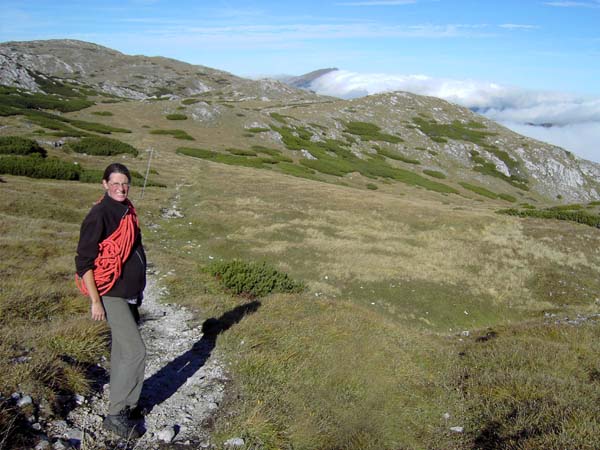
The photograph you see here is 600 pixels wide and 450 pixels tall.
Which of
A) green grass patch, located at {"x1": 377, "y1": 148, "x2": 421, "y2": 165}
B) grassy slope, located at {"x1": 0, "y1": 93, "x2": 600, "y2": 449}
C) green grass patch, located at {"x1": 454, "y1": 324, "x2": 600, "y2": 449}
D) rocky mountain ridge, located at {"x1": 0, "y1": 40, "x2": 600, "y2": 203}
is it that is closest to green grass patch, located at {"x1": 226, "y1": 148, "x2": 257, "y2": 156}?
rocky mountain ridge, located at {"x1": 0, "y1": 40, "x2": 600, "y2": 203}

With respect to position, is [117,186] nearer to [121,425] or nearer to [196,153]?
[121,425]

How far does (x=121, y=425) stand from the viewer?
6203 mm

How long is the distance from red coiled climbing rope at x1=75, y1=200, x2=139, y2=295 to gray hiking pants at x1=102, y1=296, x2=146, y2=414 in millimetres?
274

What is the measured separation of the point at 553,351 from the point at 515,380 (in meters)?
3.47

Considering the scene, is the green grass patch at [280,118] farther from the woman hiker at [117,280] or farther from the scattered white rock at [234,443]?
the scattered white rock at [234,443]

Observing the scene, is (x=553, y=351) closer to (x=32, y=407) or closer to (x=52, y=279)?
(x=32, y=407)

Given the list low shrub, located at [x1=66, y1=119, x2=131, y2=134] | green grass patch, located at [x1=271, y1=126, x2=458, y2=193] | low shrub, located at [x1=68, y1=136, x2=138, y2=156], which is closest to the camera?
low shrub, located at [x1=68, y1=136, x2=138, y2=156]

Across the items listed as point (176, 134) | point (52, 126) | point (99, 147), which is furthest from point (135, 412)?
point (176, 134)

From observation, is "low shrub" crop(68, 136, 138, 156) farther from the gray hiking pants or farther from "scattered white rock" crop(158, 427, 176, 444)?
"scattered white rock" crop(158, 427, 176, 444)

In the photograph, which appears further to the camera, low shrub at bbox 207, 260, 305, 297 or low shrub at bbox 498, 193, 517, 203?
low shrub at bbox 498, 193, 517, 203

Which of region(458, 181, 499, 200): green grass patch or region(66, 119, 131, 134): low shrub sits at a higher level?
region(66, 119, 131, 134): low shrub

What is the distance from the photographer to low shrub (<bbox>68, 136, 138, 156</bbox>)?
47969mm

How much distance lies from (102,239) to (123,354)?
5.61 feet

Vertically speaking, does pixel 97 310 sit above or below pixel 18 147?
above
